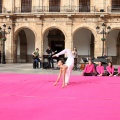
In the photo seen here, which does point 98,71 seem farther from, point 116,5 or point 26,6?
point 26,6

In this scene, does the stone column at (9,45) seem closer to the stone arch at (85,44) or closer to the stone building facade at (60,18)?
the stone building facade at (60,18)

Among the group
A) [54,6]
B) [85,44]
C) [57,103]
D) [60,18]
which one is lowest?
[57,103]

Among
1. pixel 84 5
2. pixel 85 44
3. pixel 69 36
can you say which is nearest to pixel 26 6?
pixel 69 36

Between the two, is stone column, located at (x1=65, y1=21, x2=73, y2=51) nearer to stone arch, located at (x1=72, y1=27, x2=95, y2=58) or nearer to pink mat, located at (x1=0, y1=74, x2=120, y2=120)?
stone arch, located at (x1=72, y1=27, x2=95, y2=58)

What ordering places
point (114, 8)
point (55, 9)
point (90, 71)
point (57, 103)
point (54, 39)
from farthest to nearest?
point (54, 39)
point (55, 9)
point (114, 8)
point (90, 71)
point (57, 103)

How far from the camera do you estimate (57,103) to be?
770cm

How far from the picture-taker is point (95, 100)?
26.6 ft

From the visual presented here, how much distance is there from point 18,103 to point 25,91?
2077 millimetres

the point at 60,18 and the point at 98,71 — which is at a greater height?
the point at 60,18

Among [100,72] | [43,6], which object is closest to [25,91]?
[100,72]

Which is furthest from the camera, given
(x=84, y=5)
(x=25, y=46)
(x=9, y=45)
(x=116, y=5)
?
(x=25, y=46)

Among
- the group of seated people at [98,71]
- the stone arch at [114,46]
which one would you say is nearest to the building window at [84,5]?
the stone arch at [114,46]

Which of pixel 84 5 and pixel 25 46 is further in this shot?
pixel 25 46

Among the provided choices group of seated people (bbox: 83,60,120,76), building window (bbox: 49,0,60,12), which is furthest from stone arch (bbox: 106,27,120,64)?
group of seated people (bbox: 83,60,120,76)
